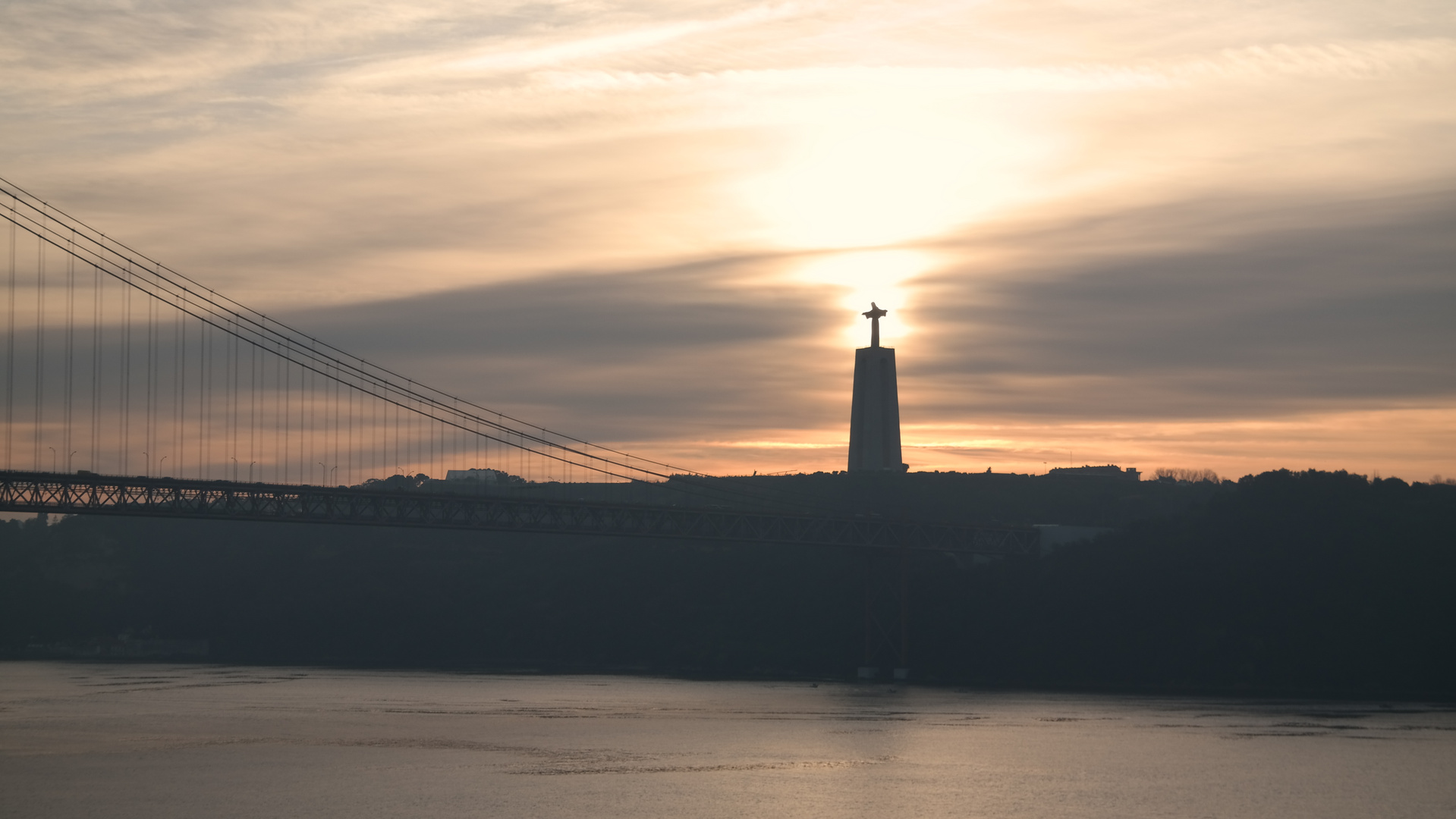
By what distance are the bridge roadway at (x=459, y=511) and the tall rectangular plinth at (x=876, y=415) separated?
23422mm

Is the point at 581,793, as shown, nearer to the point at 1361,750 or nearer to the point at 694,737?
the point at 694,737

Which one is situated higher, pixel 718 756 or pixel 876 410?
pixel 876 410

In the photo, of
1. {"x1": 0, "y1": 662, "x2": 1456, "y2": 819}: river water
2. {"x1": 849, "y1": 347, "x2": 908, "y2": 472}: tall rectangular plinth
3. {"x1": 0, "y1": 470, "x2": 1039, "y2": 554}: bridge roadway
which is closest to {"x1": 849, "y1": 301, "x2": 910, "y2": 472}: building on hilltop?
{"x1": 849, "y1": 347, "x2": 908, "y2": 472}: tall rectangular plinth

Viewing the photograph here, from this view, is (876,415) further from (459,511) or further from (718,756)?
(718,756)

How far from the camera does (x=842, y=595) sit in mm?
110375

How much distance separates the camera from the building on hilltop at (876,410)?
133250mm

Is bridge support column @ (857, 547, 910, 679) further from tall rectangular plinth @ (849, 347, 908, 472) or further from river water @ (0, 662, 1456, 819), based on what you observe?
tall rectangular plinth @ (849, 347, 908, 472)

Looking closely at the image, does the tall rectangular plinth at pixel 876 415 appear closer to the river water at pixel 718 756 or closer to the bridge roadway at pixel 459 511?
the bridge roadway at pixel 459 511

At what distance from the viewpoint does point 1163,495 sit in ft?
441

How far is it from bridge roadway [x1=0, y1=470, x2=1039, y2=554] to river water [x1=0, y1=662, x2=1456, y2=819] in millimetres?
10095

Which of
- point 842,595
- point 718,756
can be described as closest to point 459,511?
point 842,595

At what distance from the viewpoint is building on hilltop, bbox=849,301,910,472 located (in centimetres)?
13325

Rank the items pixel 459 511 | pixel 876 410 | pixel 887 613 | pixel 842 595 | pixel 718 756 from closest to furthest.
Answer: pixel 718 756 → pixel 459 511 → pixel 887 613 → pixel 842 595 → pixel 876 410

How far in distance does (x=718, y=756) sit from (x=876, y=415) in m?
84.3
